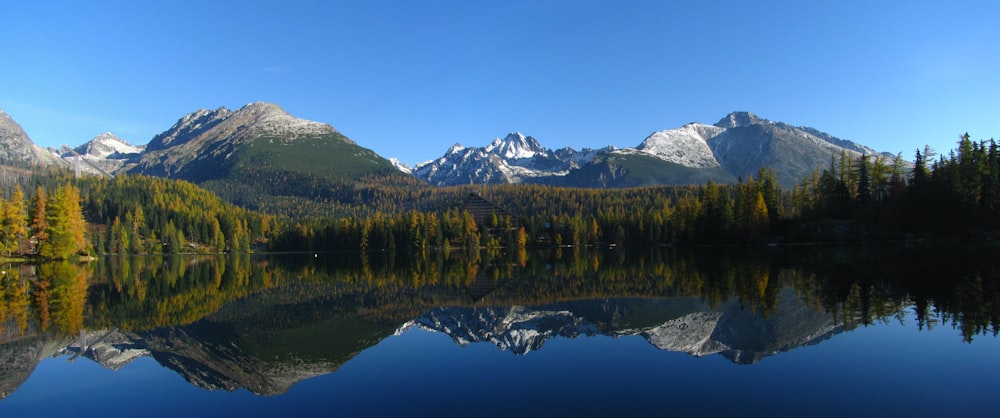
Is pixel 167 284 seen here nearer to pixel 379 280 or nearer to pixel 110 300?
pixel 110 300

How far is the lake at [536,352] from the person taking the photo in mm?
16469

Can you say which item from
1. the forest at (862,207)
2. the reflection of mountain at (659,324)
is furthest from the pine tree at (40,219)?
the forest at (862,207)

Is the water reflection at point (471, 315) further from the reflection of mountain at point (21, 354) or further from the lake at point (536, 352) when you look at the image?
the lake at point (536, 352)

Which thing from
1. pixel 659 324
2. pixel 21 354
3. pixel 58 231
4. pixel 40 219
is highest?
pixel 40 219

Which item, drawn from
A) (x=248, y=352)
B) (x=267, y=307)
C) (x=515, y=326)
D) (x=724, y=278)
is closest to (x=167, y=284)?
(x=267, y=307)

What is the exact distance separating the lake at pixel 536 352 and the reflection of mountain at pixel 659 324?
148 millimetres

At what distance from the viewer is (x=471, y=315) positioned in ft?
117

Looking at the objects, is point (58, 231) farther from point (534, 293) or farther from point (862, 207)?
point (862, 207)

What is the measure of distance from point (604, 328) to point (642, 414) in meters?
14.0

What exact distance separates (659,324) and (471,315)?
38.2 ft

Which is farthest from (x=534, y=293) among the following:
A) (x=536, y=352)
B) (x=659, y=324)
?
(x=536, y=352)

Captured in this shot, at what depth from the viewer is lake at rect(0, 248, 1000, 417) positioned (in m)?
16.5

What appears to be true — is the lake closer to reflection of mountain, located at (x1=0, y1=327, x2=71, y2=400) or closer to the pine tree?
reflection of mountain, located at (x1=0, y1=327, x2=71, y2=400)

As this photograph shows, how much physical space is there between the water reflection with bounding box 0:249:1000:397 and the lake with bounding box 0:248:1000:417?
0.19 meters
